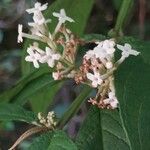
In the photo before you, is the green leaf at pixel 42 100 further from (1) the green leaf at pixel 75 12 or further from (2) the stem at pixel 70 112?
(2) the stem at pixel 70 112

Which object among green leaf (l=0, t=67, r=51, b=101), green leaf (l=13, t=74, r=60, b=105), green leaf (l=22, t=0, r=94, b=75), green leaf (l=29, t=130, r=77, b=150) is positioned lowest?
green leaf (l=29, t=130, r=77, b=150)

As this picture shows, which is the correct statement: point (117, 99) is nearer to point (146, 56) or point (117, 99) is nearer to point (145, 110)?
point (145, 110)

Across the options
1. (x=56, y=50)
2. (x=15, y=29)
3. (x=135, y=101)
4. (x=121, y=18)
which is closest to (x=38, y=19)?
(x=56, y=50)

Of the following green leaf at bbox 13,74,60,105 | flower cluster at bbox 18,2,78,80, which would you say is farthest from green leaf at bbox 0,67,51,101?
flower cluster at bbox 18,2,78,80

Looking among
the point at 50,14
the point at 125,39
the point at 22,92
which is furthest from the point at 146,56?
the point at 50,14

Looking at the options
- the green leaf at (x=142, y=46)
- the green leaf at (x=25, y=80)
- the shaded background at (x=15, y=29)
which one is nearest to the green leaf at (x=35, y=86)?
the green leaf at (x=25, y=80)

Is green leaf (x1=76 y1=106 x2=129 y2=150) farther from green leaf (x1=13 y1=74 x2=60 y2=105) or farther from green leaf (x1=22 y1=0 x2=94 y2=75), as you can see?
green leaf (x1=22 y1=0 x2=94 y2=75)
